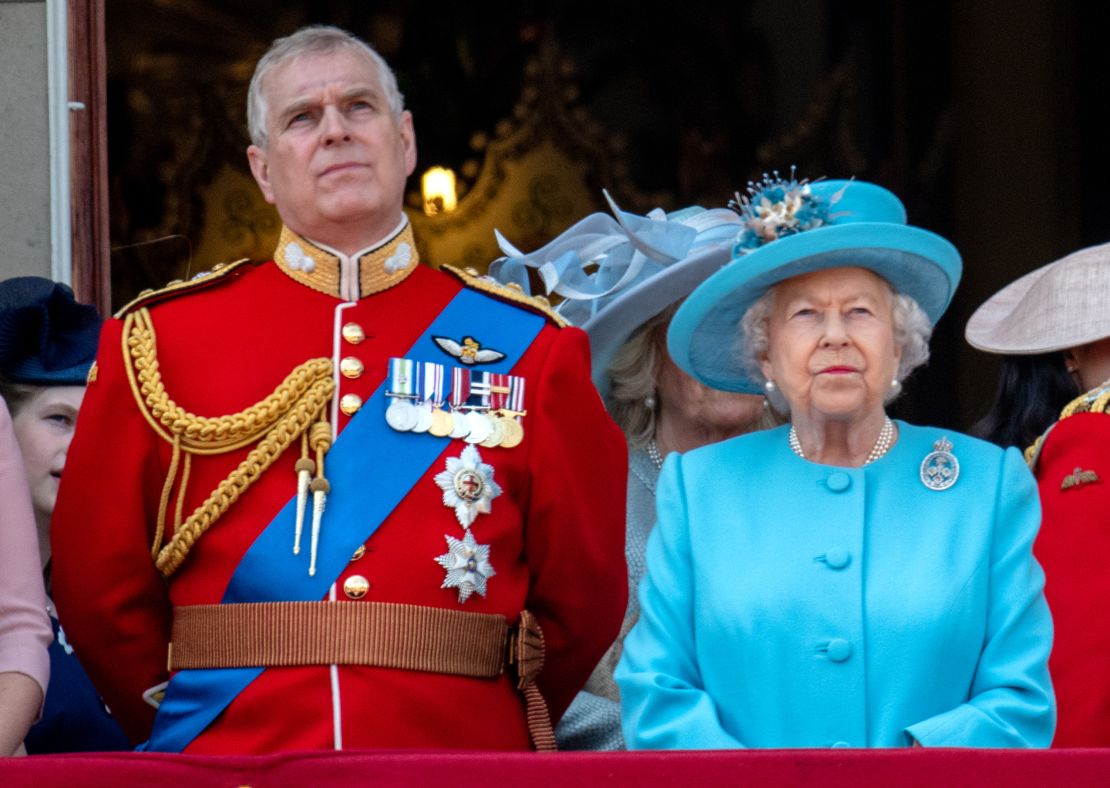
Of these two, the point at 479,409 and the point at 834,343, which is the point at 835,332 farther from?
the point at 479,409

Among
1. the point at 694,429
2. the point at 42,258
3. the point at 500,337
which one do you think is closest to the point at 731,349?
the point at 500,337

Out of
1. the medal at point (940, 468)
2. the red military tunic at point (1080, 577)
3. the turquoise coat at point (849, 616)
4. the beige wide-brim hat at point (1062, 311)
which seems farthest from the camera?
the beige wide-brim hat at point (1062, 311)

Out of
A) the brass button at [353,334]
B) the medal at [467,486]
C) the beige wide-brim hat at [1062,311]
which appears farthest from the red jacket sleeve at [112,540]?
the beige wide-brim hat at [1062,311]

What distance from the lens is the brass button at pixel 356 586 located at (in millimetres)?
3361

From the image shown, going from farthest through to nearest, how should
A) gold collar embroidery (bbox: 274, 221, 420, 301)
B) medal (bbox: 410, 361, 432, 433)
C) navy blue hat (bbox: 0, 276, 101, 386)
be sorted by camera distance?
navy blue hat (bbox: 0, 276, 101, 386)
gold collar embroidery (bbox: 274, 221, 420, 301)
medal (bbox: 410, 361, 432, 433)

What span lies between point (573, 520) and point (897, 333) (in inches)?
24.1

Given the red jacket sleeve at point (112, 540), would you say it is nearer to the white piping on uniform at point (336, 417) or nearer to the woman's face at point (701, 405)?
the white piping on uniform at point (336, 417)

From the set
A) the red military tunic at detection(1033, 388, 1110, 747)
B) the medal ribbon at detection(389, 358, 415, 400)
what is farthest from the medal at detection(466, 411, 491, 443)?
the red military tunic at detection(1033, 388, 1110, 747)

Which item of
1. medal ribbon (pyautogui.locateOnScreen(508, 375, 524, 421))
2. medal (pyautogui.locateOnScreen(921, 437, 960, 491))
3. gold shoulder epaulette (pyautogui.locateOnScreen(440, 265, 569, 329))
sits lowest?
medal (pyautogui.locateOnScreen(921, 437, 960, 491))

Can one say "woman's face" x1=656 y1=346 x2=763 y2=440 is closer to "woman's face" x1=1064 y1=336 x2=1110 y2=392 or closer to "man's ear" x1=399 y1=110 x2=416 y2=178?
"woman's face" x1=1064 y1=336 x2=1110 y2=392

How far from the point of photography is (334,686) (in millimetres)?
3334

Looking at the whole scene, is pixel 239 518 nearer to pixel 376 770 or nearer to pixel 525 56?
pixel 376 770

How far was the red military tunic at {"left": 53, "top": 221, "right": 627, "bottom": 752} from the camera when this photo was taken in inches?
132

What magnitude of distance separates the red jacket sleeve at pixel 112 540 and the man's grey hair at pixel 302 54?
447 mm
